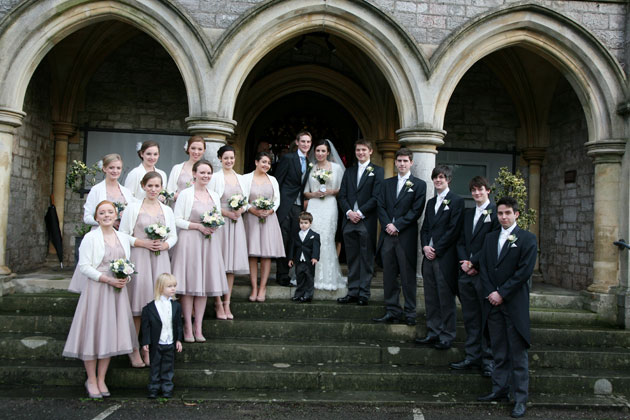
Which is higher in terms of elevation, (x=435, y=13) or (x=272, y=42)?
(x=435, y=13)

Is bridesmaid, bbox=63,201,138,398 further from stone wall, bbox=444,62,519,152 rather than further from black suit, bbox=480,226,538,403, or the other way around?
stone wall, bbox=444,62,519,152

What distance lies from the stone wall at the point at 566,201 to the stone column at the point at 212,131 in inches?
213

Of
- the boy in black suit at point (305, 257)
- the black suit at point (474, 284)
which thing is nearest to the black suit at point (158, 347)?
the boy in black suit at point (305, 257)

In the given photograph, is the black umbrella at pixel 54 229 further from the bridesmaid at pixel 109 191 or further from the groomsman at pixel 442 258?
the groomsman at pixel 442 258

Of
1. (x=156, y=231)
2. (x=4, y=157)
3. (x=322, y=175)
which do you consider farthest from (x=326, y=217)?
(x=4, y=157)

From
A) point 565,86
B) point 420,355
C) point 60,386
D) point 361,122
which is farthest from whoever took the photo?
point 361,122

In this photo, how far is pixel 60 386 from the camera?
17.8ft

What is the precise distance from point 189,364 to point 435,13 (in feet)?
16.7

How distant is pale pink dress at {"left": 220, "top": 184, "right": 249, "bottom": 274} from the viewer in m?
6.29

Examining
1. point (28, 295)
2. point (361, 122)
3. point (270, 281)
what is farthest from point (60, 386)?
point (361, 122)

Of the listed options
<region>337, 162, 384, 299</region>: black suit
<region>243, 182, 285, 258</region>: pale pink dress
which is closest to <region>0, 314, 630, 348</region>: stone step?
<region>337, 162, 384, 299</region>: black suit

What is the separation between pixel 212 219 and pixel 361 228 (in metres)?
1.82

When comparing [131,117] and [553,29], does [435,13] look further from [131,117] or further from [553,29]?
[131,117]

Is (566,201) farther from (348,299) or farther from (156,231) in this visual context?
(156,231)
